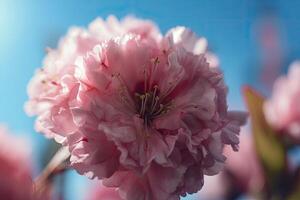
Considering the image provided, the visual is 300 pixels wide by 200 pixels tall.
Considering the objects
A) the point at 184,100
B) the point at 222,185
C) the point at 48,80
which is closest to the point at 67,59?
the point at 48,80

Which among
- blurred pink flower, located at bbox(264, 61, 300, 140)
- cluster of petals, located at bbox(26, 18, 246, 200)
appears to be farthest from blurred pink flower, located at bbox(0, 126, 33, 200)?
blurred pink flower, located at bbox(264, 61, 300, 140)

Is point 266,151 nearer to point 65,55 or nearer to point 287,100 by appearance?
point 287,100

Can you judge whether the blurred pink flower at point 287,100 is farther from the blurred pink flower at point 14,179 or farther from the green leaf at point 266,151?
the blurred pink flower at point 14,179

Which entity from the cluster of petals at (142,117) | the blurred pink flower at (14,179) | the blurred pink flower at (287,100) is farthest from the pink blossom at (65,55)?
the blurred pink flower at (287,100)

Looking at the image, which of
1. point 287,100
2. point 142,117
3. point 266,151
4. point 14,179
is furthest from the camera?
point 287,100

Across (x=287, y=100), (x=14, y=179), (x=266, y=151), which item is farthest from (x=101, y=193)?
(x=14, y=179)

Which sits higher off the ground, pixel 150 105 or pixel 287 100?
pixel 287 100

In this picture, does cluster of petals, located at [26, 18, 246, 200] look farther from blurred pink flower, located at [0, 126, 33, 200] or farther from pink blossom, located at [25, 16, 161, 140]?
blurred pink flower, located at [0, 126, 33, 200]

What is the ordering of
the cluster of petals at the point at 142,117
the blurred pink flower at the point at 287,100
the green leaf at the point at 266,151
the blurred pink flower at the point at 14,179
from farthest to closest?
the blurred pink flower at the point at 287,100 → the green leaf at the point at 266,151 → the cluster of petals at the point at 142,117 → the blurred pink flower at the point at 14,179

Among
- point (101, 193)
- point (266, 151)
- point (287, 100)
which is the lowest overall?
point (101, 193)
